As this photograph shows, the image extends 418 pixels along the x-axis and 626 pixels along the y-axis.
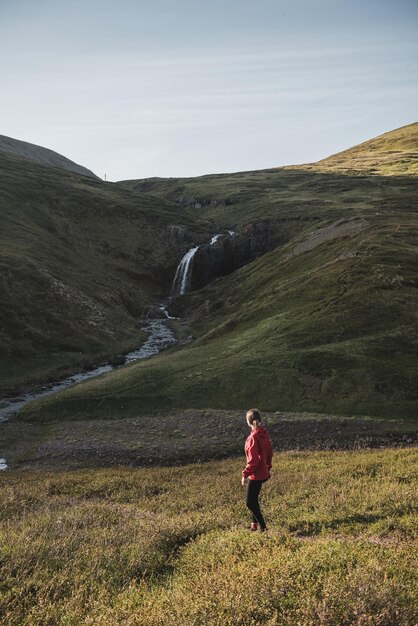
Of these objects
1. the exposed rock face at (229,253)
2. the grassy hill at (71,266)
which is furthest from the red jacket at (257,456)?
Result: the exposed rock face at (229,253)

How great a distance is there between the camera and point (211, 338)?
209 feet

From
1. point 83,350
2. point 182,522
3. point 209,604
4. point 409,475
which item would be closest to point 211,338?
point 83,350

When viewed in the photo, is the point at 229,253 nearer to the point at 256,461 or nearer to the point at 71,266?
the point at 71,266

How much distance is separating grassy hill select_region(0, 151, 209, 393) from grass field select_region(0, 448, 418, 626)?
44.4m

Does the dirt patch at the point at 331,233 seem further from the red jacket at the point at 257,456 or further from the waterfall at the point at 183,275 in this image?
the red jacket at the point at 257,456

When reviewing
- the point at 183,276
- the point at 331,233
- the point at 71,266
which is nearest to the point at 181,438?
the point at 331,233

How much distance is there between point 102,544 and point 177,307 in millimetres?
84276

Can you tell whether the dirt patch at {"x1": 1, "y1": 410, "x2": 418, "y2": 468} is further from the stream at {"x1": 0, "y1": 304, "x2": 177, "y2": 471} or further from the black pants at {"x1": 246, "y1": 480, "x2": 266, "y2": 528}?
the black pants at {"x1": 246, "y1": 480, "x2": 266, "y2": 528}

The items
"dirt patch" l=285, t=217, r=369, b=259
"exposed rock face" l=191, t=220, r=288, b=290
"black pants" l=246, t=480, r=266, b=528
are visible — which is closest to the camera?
"black pants" l=246, t=480, r=266, b=528

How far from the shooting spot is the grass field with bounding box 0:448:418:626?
26.4 ft

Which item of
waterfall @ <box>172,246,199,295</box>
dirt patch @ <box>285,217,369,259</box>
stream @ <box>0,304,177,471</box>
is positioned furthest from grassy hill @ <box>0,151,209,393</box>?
dirt patch @ <box>285,217,369,259</box>

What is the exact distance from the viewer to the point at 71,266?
325 feet

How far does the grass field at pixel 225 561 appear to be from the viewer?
805cm

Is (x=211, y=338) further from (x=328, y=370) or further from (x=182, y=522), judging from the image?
(x=182, y=522)
